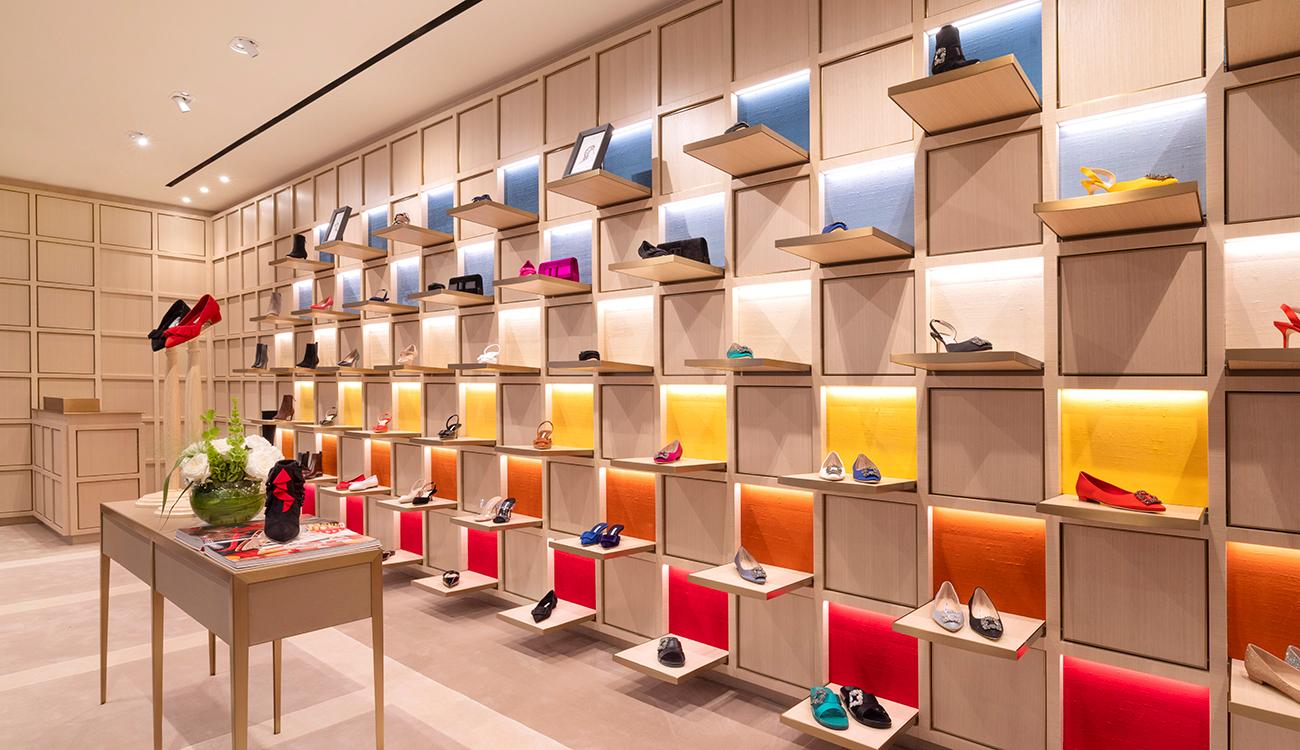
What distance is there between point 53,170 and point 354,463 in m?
4.67

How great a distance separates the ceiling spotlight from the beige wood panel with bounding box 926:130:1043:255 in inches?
161

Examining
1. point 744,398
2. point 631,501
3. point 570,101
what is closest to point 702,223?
point 744,398

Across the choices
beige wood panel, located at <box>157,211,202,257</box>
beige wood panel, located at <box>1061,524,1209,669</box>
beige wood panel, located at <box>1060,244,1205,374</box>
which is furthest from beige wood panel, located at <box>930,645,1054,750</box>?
beige wood panel, located at <box>157,211,202,257</box>

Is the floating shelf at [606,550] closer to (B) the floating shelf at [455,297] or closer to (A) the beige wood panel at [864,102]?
(B) the floating shelf at [455,297]

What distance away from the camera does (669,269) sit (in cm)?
346

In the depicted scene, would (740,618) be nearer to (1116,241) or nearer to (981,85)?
(1116,241)

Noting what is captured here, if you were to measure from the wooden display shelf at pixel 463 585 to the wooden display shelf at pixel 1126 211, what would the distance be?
12.8ft

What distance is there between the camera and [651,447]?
12.7 feet

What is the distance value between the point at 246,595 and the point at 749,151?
8.67ft

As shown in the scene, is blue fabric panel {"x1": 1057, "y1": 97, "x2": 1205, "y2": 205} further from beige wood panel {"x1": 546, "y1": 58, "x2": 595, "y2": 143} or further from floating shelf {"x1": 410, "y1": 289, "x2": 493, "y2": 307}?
floating shelf {"x1": 410, "y1": 289, "x2": 493, "y2": 307}

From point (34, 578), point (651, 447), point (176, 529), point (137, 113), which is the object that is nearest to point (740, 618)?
point (651, 447)

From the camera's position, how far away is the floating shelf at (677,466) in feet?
11.2

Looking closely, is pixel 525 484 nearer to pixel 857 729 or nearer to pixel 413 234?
pixel 413 234

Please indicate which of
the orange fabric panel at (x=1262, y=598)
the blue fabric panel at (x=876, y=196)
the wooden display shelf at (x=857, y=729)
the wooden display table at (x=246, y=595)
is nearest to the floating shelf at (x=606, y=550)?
the wooden display shelf at (x=857, y=729)
